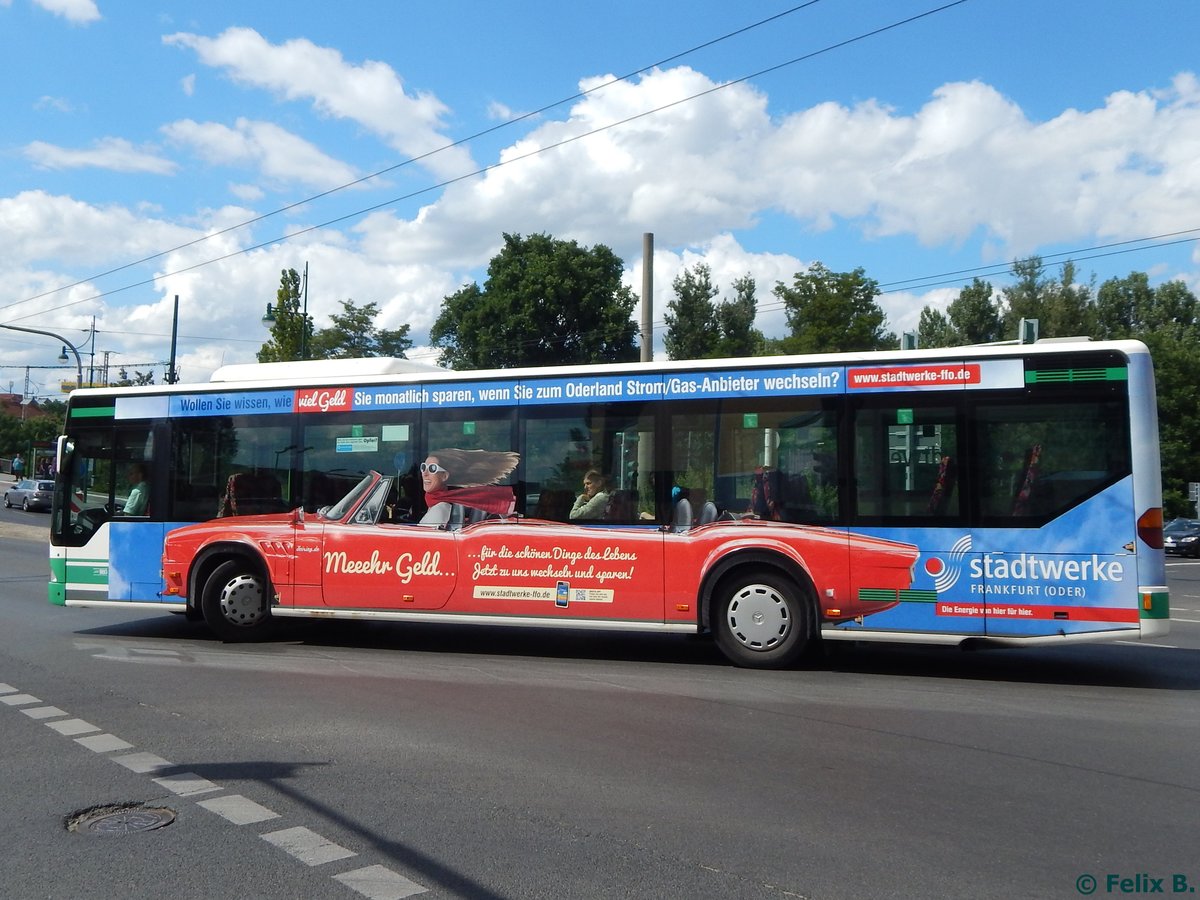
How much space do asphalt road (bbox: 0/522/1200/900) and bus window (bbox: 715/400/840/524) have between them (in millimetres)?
1604

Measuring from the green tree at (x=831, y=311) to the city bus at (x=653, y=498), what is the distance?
121 feet

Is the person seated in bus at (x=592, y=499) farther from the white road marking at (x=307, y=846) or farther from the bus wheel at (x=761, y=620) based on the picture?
the white road marking at (x=307, y=846)

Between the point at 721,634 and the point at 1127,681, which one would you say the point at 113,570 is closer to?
the point at 721,634

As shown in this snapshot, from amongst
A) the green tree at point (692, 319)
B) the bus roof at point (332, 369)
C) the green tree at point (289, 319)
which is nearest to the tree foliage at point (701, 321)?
the green tree at point (692, 319)

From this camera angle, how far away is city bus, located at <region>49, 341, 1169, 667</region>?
29.9ft

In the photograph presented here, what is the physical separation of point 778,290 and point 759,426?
4390cm

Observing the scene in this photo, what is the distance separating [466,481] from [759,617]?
3.41 metres

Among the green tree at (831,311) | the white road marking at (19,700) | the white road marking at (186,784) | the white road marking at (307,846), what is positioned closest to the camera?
the white road marking at (307,846)

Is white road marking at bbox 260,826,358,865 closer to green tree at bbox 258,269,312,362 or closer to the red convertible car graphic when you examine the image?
the red convertible car graphic

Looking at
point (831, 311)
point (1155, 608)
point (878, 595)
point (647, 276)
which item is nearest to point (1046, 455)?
point (1155, 608)

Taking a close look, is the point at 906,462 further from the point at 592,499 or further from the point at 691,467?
the point at 592,499

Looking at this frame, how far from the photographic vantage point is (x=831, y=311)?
4816 centimetres

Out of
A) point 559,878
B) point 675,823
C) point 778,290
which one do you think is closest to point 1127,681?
point 675,823

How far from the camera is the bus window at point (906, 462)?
31.0 feet
